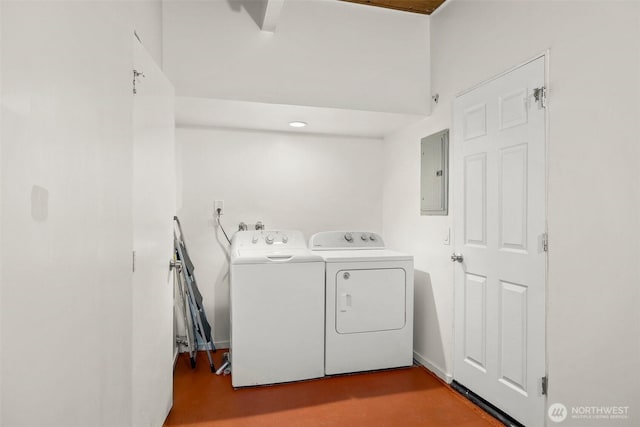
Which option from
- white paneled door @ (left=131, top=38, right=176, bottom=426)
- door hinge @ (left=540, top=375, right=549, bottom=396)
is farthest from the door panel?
white paneled door @ (left=131, top=38, right=176, bottom=426)

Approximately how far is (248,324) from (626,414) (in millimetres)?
2016

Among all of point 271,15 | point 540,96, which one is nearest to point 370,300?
point 540,96

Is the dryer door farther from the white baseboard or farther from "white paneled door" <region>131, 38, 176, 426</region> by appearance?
"white paneled door" <region>131, 38, 176, 426</region>

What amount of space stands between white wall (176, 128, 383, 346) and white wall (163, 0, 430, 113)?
872 mm

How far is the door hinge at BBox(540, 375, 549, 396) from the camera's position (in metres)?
1.87

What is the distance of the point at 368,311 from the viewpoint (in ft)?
9.25

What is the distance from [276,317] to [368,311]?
0.68m

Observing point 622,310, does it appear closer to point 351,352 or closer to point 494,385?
point 494,385

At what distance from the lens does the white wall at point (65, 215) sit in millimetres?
839

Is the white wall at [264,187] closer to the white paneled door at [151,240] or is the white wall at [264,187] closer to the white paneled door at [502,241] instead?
the white paneled door at [151,240]

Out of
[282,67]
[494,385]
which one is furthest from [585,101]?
[282,67]

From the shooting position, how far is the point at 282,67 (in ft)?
8.67

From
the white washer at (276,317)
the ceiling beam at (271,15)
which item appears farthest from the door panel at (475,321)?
the ceiling beam at (271,15)

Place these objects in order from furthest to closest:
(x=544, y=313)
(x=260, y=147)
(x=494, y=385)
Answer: (x=260, y=147) < (x=494, y=385) < (x=544, y=313)
